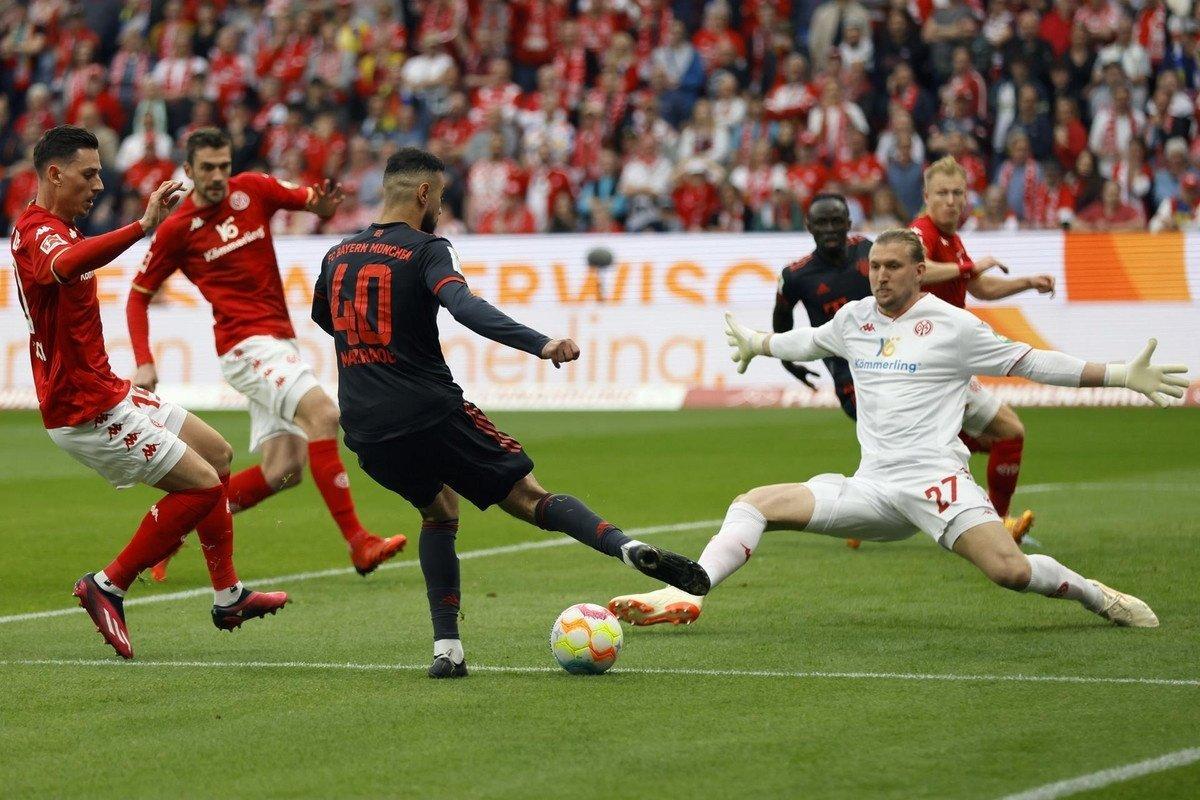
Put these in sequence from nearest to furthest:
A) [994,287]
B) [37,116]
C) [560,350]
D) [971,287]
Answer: [560,350]
[994,287]
[971,287]
[37,116]

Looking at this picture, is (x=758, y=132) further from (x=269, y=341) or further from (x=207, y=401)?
(x=269, y=341)

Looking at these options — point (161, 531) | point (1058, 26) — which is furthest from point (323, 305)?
point (1058, 26)

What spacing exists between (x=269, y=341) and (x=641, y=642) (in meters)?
3.51

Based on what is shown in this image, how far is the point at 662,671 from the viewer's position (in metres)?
6.89

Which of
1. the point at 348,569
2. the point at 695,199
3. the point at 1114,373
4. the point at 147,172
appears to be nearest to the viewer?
the point at 1114,373

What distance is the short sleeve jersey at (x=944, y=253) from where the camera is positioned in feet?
34.2

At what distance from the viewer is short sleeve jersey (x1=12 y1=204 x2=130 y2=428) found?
7355 millimetres

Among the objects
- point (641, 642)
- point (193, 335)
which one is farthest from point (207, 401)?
point (641, 642)

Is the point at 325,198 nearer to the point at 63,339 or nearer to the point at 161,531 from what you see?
the point at 63,339

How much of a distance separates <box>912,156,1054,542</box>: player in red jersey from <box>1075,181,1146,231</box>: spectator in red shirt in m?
10.1

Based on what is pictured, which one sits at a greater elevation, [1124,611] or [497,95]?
[497,95]

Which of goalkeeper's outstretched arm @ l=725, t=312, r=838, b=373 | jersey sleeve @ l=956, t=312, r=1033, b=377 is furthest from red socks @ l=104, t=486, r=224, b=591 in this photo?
jersey sleeve @ l=956, t=312, r=1033, b=377

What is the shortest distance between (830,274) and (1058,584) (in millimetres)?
3663

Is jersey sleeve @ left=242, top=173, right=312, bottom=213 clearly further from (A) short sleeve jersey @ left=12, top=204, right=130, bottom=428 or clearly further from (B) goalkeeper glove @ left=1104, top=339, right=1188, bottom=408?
(B) goalkeeper glove @ left=1104, top=339, right=1188, bottom=408
